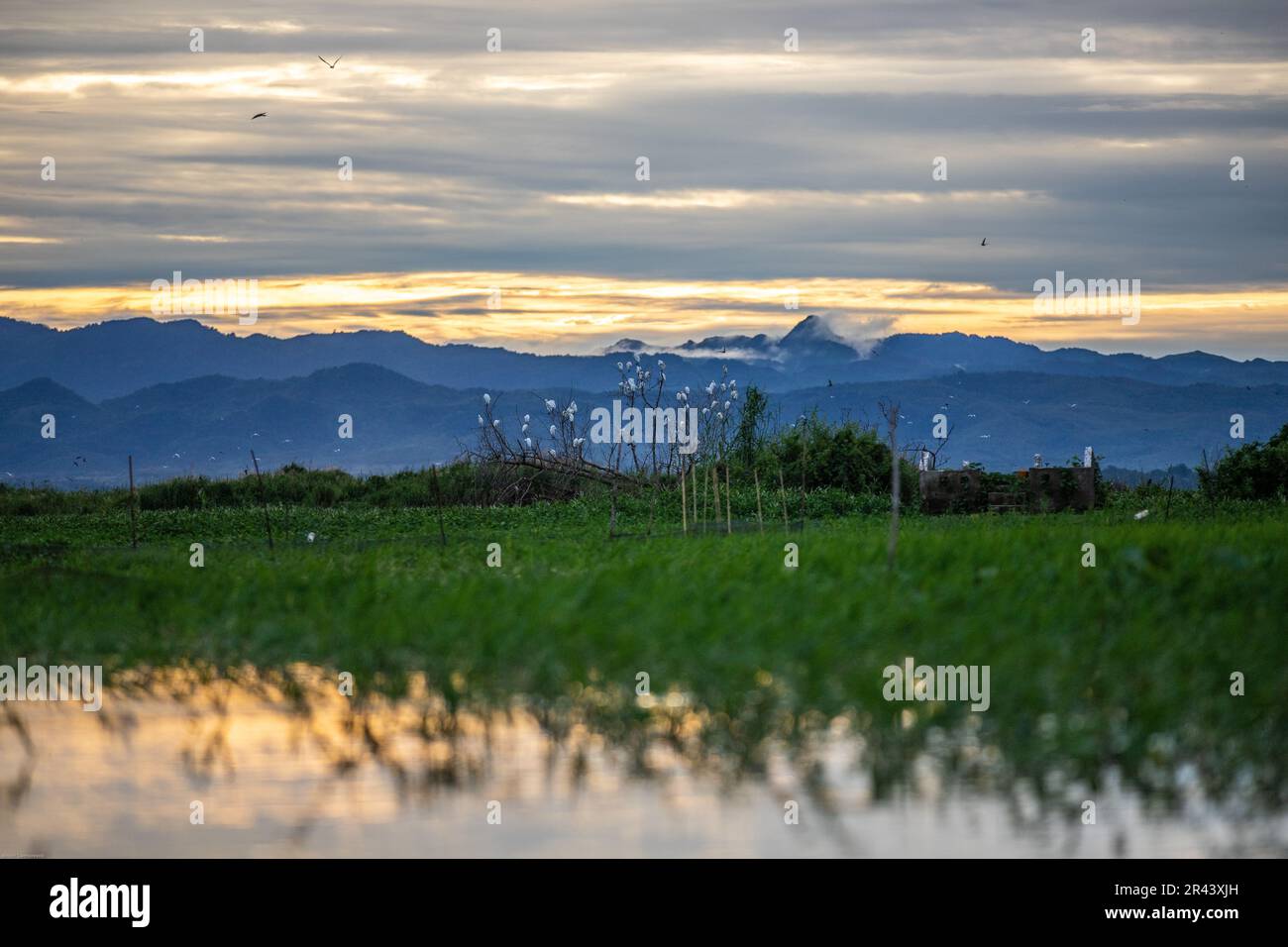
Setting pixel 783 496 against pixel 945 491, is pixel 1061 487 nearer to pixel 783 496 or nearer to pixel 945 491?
pixel 945 491

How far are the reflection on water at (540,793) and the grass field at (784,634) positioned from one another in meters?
0.08

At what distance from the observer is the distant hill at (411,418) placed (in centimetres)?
14325

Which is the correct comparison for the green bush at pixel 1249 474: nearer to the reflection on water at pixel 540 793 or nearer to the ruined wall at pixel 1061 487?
the ruined wall at pixel 1061 487

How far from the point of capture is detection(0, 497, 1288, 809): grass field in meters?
7.84

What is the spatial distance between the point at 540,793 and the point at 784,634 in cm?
290

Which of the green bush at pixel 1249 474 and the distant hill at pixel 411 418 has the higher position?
the distant hill at pixel 411 418

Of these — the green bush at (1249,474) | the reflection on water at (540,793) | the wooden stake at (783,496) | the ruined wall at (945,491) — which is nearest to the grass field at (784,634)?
the reflection on water at (540,793)

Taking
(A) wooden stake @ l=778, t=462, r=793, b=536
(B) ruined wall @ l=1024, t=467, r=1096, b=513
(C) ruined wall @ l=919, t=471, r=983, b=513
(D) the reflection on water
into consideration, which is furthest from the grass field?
(B) ruined wall @ l=1024, t=467, r=1096, b=513

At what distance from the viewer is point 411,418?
170 m

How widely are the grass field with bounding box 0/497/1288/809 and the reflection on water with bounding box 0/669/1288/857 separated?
8 centimetres

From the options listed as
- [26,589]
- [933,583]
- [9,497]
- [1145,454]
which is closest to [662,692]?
[933,583]

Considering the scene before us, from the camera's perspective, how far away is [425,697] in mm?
9172

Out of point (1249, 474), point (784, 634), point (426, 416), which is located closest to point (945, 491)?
point (1249, 474)

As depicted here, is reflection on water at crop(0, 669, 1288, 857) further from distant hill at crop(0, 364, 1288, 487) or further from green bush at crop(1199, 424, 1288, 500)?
distant hill at crop(0, 364, 1288, 487)
